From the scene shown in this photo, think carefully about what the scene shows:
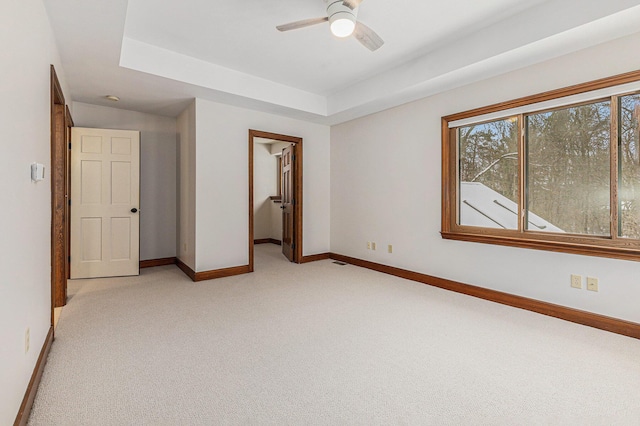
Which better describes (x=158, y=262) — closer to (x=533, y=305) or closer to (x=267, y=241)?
(x=267, y=241)

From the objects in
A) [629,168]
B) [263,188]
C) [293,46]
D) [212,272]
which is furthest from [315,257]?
[629,168]

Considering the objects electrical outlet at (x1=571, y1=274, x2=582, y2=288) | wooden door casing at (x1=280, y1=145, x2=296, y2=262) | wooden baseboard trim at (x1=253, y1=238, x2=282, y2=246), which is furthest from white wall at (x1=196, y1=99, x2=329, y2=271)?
electrical outlet at (x1=571, y1=274, x2=582, y2=288)

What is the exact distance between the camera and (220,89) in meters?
3.79

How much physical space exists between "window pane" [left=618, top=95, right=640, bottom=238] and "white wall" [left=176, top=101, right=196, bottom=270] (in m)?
4.51

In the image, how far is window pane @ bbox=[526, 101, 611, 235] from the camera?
8.91 feet

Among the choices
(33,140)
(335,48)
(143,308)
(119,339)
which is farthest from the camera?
(335,48)

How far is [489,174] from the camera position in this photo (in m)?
3.53

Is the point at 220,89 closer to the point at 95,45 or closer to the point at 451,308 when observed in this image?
the point at 95,45

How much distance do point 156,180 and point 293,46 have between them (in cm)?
311

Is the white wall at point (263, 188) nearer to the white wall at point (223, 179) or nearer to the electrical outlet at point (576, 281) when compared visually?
the white wall at point (223, 179)

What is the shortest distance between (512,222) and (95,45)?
14.5ft

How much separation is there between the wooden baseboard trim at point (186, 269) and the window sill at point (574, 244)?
3.51 metres

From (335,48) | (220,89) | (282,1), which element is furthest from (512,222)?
(220,89)

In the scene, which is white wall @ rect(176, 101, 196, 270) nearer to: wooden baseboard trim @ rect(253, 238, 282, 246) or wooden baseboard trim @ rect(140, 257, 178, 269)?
wooden baseboard trim @ rect(140, 257, 178, 269)
